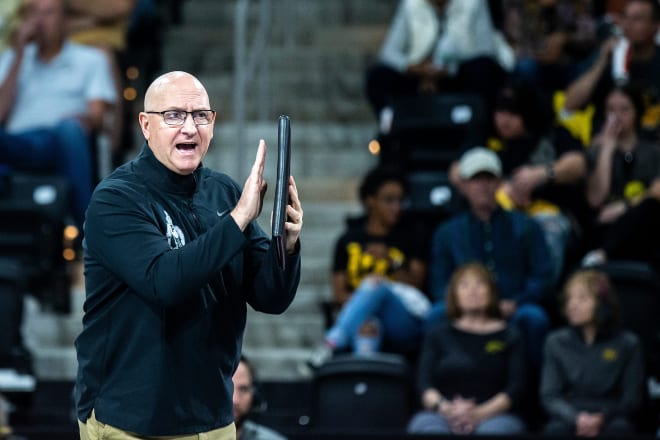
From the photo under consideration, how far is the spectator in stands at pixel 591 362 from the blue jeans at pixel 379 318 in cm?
82

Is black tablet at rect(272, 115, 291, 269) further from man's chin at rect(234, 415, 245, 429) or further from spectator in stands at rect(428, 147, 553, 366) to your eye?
spectator in stands at rect(428, 147, 553, 366)

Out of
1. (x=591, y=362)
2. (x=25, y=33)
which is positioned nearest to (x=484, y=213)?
(x=591, y=362)

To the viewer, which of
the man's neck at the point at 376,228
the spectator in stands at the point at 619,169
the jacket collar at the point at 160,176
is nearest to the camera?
the jacket collar at the point at 160,176

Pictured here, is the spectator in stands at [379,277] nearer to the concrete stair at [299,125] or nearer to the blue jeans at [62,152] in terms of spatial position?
the concrete stair at [299,125]

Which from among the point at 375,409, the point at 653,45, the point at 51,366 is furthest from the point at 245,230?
the point at 653,45

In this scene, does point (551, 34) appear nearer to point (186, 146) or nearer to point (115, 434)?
point (186, 146)

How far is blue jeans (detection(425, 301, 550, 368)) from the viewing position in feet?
25.2

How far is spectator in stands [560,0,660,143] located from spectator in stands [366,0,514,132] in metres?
0.61

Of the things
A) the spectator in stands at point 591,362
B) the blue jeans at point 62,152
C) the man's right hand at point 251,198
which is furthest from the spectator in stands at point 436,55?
the man's right hand at point 251,198

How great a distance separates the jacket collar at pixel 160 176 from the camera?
3678 millimetres

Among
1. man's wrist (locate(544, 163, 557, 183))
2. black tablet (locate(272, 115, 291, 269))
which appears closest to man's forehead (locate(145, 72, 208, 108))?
black tablet (locate(272, 115, 291, 269))

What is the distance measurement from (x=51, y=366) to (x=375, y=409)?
7.11ft

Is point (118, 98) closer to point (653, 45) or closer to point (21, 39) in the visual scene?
point (21, 39)

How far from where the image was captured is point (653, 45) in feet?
30.1
